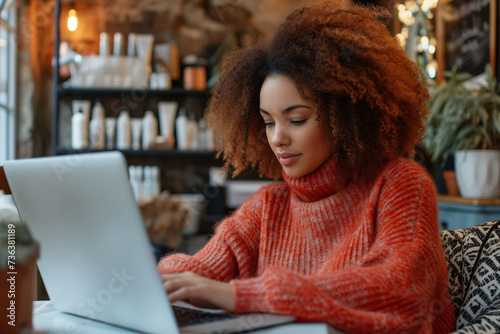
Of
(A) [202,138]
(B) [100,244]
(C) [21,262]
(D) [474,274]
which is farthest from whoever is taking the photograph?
(A) [202,138]

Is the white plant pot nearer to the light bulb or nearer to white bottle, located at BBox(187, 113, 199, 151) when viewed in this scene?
white bottle, located at BBox(187, 113, 199, 151)

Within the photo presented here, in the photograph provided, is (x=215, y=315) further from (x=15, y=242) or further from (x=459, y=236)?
(x=459, y=236)

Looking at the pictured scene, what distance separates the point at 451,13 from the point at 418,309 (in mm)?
2650

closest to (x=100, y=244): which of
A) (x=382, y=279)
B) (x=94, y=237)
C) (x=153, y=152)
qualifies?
(x=94, y=237)

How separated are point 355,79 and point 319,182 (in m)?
0.22

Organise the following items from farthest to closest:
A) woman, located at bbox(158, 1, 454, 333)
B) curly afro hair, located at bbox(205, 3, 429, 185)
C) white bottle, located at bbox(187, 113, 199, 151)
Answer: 1. white bottle, located at bbox(187, 113, 199, 151)
2. curly afro hair, located at bbox(205, 3, 429, 185)
3. woman, located at bbox(158, 1, 454, 333)

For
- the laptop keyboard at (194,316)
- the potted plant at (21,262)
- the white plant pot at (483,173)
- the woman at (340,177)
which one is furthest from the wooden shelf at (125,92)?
the potted plant at (21,262)

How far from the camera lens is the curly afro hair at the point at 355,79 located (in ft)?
3.26

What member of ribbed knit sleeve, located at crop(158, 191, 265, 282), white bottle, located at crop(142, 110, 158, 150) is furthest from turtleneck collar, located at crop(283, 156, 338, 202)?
white bottle, located at crop(142, 110, 158, 150)

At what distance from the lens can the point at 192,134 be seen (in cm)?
356

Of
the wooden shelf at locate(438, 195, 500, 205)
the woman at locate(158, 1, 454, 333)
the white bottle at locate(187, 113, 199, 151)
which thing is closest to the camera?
the woman at locate(158, 1, 454, 333)

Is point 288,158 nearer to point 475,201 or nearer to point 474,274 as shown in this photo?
point 474,274

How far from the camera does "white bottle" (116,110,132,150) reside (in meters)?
3.46

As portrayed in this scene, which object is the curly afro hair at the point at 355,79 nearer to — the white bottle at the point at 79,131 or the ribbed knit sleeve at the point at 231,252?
the ribbed knit sleeve at the point at 231,252
